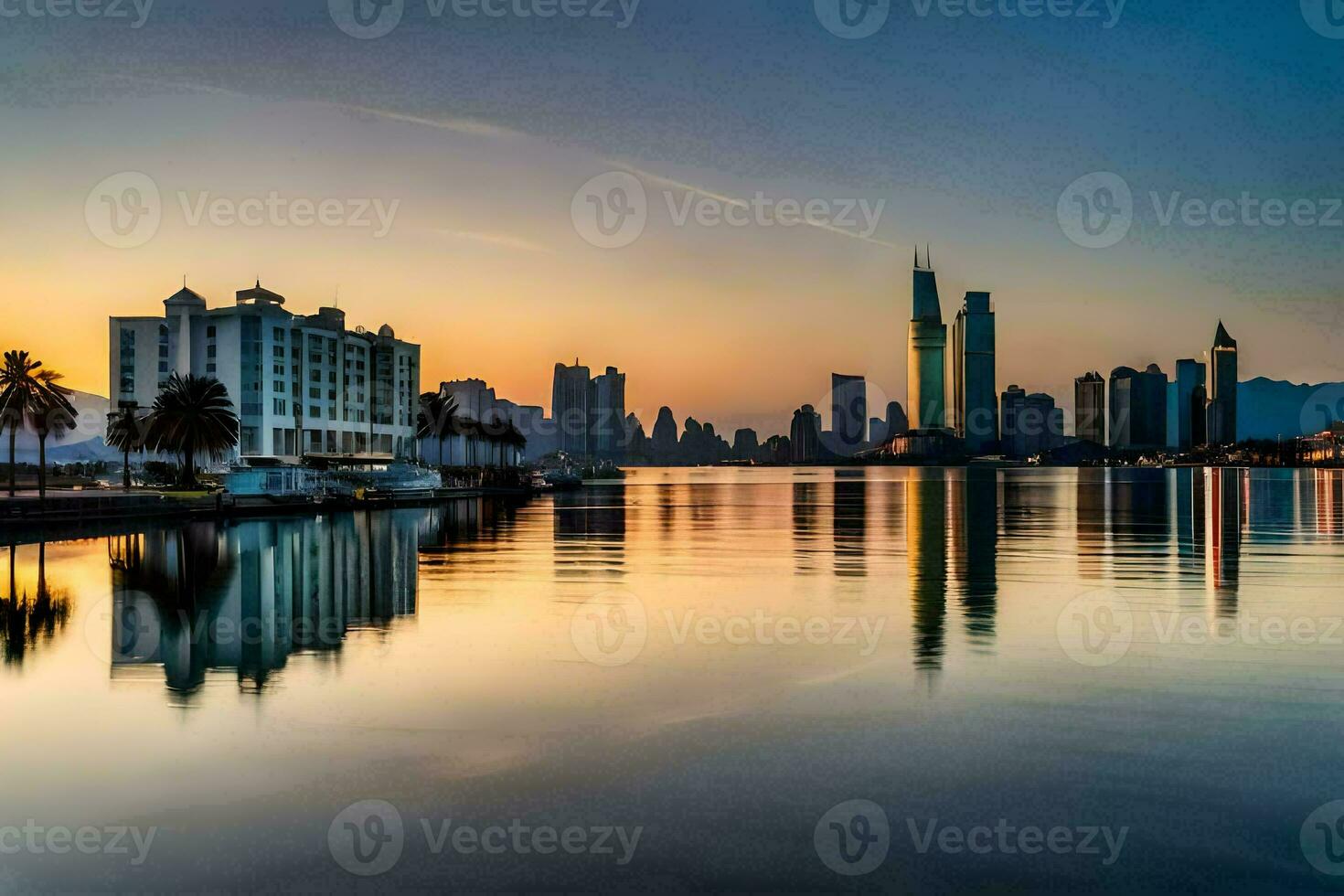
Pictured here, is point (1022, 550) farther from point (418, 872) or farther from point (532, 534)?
point (418, 872)

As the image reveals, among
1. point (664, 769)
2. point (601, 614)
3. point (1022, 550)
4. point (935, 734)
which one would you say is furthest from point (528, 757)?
point (1022, 550)

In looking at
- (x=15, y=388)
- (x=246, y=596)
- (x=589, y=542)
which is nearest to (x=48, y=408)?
(x=15, y=388)

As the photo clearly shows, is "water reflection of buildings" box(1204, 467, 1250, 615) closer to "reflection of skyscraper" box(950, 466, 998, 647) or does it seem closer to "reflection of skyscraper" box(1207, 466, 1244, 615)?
"reflection of skyscraper" box(1207, 466, 1244, 615)

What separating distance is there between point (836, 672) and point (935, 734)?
4012 mm

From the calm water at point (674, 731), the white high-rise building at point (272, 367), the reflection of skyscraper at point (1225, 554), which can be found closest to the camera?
Answer: the calm water at point (674, 731)
